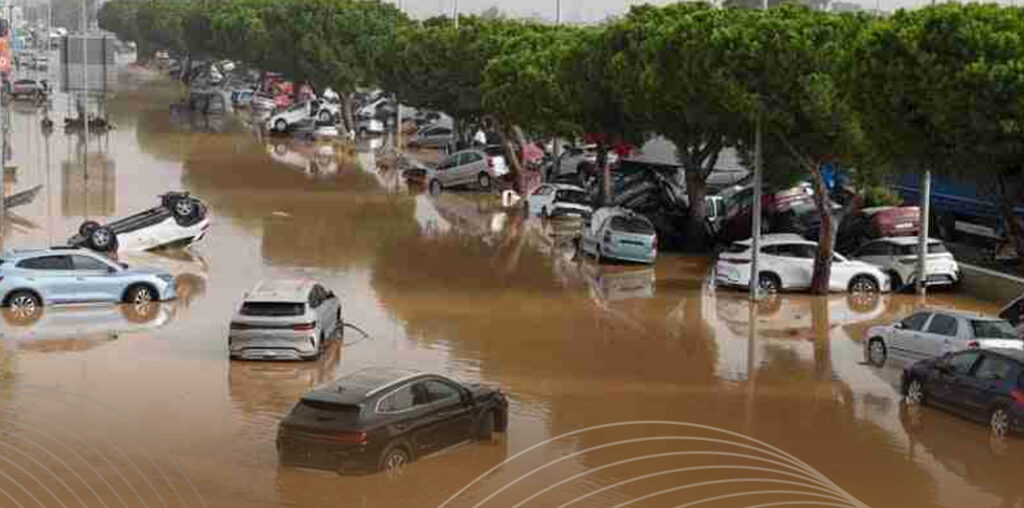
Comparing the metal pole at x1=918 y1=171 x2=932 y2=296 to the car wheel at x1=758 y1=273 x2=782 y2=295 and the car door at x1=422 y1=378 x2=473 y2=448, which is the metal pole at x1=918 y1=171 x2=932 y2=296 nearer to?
the car wheel at x1=758 y1=273 x2=782 y2=295

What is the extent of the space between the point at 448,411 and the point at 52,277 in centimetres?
1311

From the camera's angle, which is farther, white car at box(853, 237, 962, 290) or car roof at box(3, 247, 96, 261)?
white car at box(853, 237, 962, 290)

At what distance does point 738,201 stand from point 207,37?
76.2 meters

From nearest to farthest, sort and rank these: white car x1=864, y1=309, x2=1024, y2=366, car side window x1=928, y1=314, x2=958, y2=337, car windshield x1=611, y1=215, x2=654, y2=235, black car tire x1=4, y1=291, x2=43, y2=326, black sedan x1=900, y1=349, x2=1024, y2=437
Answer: black sedan x1=900, y1=349, x2=1024, y2=437
white car x1=864, y1=309, x2=1024, y2=366
car side window x1=928, y1=314, x2=958, y2=337
black car tire x1=4, y1=291, x2=43, y2=326
car windshield x1=611, y1=215, x2=654, y2=235

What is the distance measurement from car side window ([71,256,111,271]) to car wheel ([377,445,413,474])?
1353 centimetres

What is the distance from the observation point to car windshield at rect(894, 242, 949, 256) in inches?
1313

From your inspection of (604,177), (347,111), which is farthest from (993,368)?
(347,111)

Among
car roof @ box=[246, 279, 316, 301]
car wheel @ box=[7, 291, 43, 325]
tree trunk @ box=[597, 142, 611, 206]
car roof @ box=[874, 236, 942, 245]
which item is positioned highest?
tree trunk @ box=[597, 142, 611, 206]

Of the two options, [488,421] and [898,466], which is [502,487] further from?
[898,466]

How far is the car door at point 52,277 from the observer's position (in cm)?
2784

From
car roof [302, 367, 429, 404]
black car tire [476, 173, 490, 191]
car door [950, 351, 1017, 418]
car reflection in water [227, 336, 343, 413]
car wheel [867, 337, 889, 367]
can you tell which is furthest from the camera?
black car tire [476, 173, 490, 191]

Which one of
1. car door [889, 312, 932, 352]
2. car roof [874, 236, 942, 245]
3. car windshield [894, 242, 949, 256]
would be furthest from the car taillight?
car roof [874, 236, 942, 245]

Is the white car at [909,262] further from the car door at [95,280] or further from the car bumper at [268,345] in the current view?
the car door at [95,280]

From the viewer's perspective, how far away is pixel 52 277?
28.0 metres
